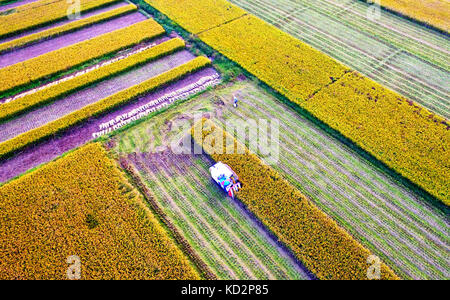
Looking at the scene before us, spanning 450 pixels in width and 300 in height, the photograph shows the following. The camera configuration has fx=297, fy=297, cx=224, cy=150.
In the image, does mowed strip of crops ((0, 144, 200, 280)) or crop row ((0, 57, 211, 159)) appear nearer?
mowed strip of crops ((0, 144, 200, 280))

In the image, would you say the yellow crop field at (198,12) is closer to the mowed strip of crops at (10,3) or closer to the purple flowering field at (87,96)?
the purple flowering field at (87,96)

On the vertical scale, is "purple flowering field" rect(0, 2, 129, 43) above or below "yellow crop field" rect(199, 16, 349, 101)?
above

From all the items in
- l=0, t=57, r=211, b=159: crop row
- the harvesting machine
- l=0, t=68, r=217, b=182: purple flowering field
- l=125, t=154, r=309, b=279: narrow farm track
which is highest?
l=0, t=57, r=211, b=159: crop row

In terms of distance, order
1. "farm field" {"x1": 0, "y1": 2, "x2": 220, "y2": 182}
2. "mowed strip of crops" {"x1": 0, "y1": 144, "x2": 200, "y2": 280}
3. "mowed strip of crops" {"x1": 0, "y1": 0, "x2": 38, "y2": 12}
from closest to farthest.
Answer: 1. "mowed strip of crops" {"x1": 0, "y1": 144, "x2": 200, "y2": 280}
2. "farm field" {"x1": 0, "y1": 2, "x2": 220, "y2": 182}
3. "mowed strip of crops" {"x1": 0, "y1": 0, "x2": 38, "y2": 12}

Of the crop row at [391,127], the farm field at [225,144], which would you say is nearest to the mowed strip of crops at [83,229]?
the farm field at [225,144]

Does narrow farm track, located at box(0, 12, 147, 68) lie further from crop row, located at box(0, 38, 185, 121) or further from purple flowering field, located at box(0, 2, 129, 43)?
crop row, located at box(0, 38, 185, 121)

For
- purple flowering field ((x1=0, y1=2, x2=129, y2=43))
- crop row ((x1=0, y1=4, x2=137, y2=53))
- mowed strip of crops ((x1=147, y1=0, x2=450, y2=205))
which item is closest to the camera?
mowed strip of crops ((x1=147, y1=0, x2=450, y2=205))

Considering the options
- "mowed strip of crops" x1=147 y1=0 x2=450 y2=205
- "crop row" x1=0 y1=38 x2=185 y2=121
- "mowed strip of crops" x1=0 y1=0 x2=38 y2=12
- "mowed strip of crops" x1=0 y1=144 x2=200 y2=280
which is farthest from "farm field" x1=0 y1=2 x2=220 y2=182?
"mowed strip of crops" x1=0 y1=0 x2=38 y2=12
